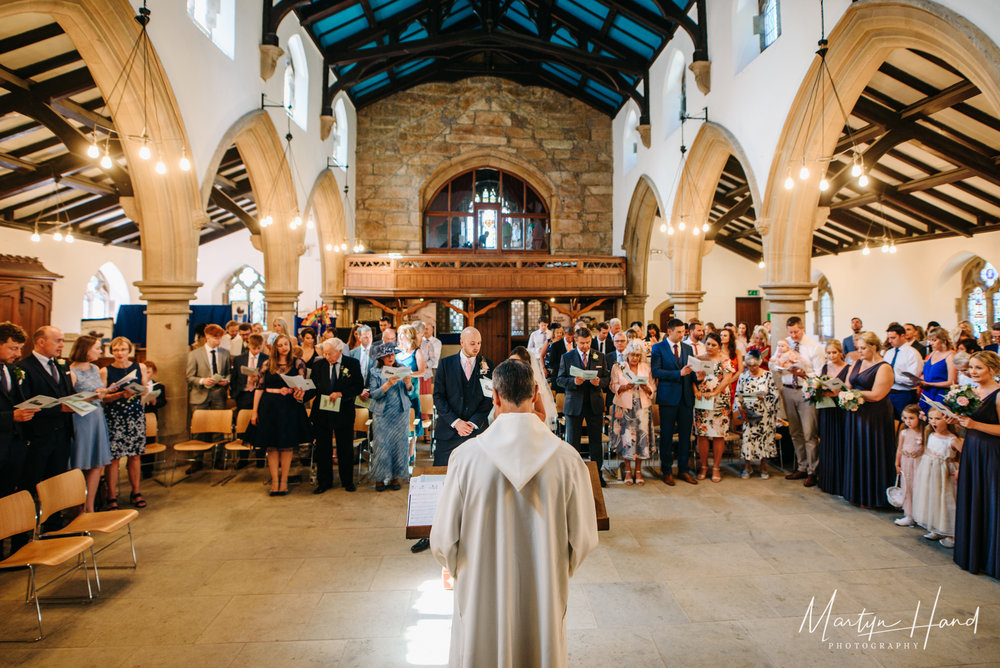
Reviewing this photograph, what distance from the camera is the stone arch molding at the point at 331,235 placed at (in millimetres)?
12257

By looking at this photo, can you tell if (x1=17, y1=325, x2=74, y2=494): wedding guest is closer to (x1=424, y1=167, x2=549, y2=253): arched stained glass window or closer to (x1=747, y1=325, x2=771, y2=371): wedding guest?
(x1=747, y1=325, x2=771, y2=371): wedding guest

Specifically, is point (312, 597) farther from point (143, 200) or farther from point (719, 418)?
point (143, 200)

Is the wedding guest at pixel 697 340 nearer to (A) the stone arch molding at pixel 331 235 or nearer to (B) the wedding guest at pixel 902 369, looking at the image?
(B) the wedding guest at pixel 902 369

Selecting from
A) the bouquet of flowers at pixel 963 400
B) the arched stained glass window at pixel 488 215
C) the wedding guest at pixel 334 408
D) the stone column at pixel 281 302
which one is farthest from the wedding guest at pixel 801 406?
the arched stained glass window at pixel 488 215

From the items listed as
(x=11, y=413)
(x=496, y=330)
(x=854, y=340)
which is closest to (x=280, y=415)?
(x=11, y=413)

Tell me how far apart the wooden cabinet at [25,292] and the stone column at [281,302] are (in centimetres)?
384

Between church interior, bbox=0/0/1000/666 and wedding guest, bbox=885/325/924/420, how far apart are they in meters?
1.32

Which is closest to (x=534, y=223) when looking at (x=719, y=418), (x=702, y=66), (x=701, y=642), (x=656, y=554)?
(x=702, y=66)

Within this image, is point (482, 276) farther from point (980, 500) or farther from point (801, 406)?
point (980, 500)

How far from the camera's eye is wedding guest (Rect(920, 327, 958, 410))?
5.39 meters

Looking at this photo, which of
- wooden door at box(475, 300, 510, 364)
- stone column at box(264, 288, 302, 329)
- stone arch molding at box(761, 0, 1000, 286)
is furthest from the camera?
wooden door at box(475, 300, 510, 364)

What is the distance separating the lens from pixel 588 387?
5.09 meters

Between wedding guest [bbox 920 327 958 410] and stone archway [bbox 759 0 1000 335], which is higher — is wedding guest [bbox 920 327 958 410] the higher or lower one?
the lower one

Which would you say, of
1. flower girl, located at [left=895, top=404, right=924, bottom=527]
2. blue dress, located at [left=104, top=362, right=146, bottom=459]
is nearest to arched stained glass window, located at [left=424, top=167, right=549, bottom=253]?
blue dress, located at [left=104, top=362, right=146, bottom=459]
